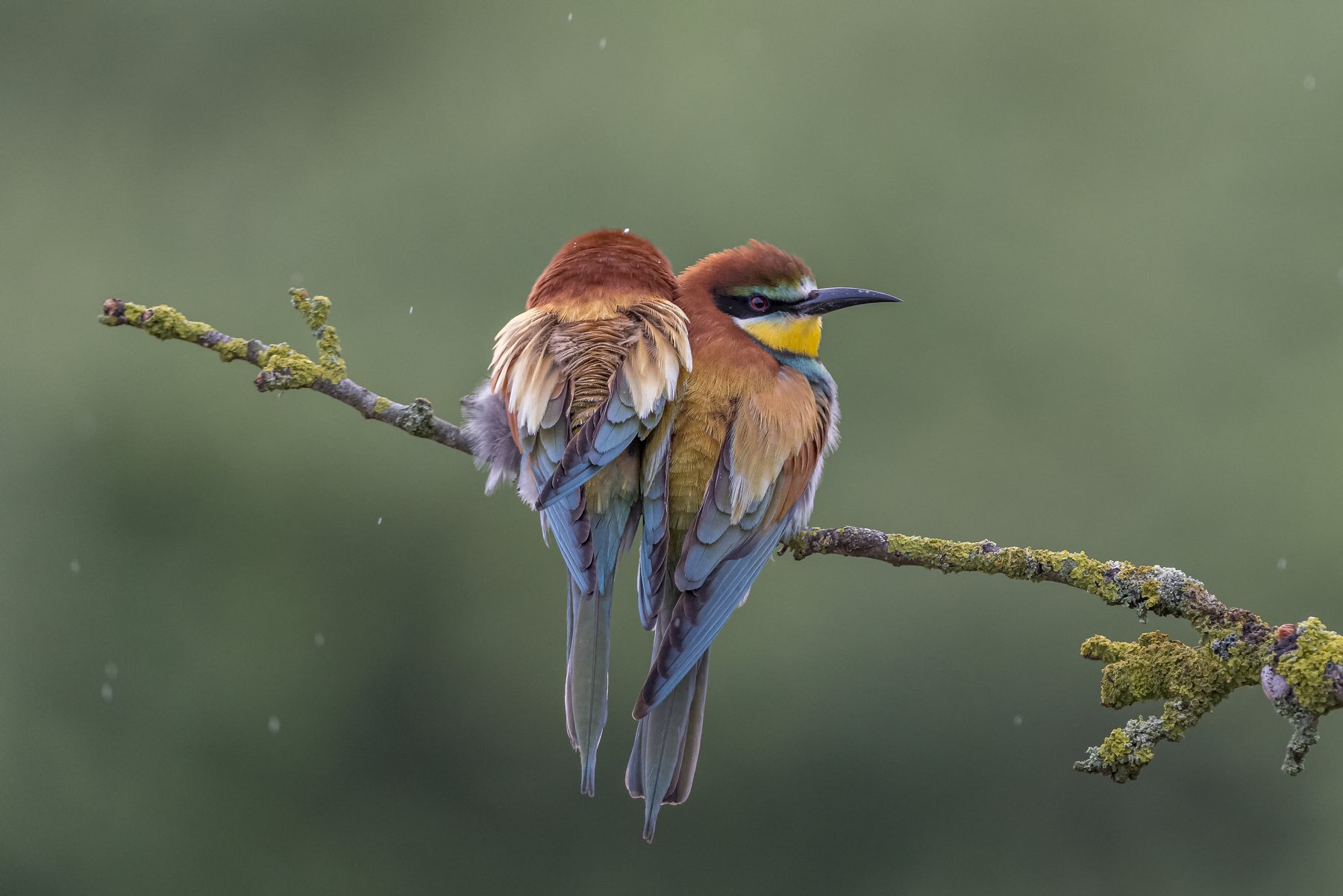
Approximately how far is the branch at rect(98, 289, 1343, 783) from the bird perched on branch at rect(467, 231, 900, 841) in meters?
0.13

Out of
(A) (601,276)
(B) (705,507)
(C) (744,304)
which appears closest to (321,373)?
(A) (601,276)

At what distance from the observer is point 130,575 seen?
11477 mm

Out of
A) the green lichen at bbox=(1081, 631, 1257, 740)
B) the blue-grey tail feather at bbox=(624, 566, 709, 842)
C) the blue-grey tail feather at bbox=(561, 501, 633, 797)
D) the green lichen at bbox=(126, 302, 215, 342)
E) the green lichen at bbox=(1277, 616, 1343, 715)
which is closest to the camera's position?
the green lichen at bbox=(1277, 616, 1343, 715)

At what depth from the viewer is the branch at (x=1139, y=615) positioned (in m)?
1.75

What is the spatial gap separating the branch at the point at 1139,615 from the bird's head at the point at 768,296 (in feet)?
1.47

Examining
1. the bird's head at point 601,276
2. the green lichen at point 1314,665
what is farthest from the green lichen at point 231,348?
the green lichen at point 1314,665

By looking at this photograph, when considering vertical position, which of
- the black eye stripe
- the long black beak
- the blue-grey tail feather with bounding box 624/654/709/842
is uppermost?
the long black beak

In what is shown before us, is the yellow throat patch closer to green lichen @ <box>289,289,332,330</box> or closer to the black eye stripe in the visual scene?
the black eye stripe

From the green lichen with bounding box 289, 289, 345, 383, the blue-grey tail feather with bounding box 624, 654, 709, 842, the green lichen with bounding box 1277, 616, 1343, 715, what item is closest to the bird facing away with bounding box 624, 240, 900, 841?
the blue-grey tail feather with bounding box 624, 654, 709, 842

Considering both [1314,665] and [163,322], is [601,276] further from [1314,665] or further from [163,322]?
[1314,665]

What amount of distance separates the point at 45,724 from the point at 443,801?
3.16m

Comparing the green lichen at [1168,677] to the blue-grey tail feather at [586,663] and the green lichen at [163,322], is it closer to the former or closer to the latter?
the blue-grey tail feather at [586,663]

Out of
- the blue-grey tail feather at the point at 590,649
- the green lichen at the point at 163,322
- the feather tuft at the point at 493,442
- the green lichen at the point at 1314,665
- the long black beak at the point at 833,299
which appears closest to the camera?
the green lichen at the point at 1314,665

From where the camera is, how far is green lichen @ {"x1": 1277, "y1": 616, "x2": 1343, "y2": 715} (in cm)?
172
